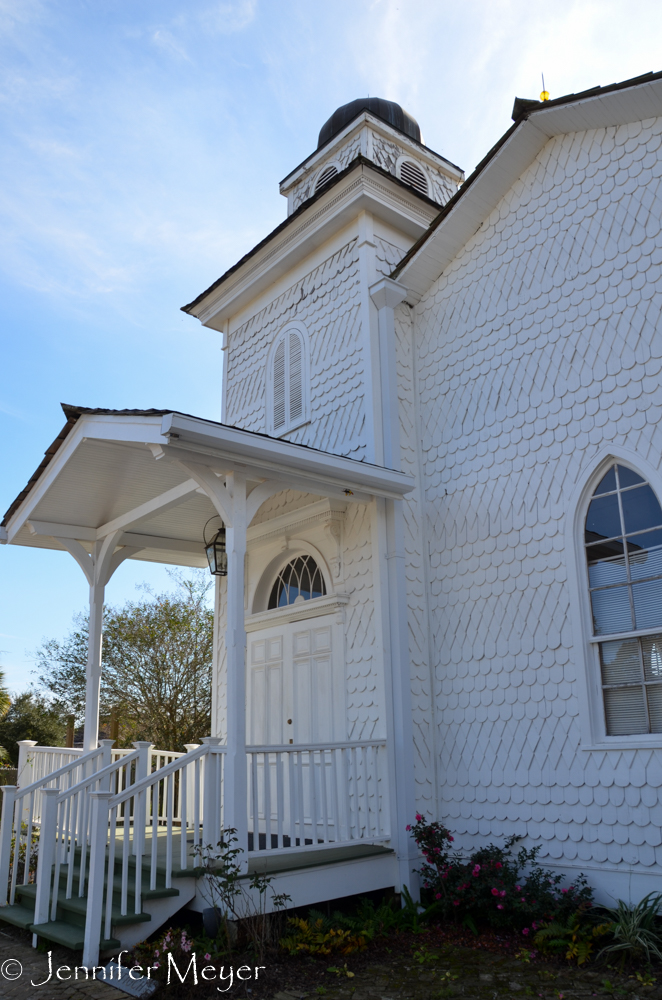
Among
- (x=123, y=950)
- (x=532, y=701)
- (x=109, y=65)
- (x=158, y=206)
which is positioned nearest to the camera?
(x=123, y=950)

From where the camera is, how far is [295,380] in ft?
31.1

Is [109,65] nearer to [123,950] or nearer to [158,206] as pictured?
[158,206]

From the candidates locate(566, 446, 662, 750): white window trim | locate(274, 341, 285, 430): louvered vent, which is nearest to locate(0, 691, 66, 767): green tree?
locate(274, 341, 285, 430): louvered vent

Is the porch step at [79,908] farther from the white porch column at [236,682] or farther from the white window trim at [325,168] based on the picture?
the white window trim at [325,168]

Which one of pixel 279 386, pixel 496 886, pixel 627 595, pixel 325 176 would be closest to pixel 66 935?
pixel 496 886

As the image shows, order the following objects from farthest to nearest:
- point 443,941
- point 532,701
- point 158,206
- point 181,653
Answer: point 181,653 → point 158,206 → point 532,701 → point 443,941

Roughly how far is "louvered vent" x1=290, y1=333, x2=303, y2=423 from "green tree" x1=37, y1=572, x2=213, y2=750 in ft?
35.5

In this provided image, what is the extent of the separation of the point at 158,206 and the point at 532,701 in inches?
253

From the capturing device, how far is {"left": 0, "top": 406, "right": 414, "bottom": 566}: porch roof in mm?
6012

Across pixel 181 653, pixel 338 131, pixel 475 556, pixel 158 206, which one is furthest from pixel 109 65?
pixel 181 653

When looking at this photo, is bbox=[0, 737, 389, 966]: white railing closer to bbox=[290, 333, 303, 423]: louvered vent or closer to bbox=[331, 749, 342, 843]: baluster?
bbox=[331, 749, 342, 843]: baluster

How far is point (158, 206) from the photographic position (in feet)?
27.0

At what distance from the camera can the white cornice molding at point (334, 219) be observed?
848cm

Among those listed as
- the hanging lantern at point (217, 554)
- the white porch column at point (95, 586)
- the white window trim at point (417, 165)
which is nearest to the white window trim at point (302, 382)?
the hanging lantern at point (217, 554)
